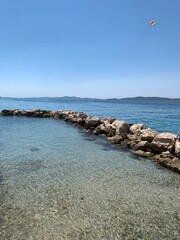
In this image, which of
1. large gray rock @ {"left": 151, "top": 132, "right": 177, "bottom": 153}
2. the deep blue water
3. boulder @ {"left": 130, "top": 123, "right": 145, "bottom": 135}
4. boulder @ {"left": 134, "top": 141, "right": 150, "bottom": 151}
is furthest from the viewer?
the deep blue water

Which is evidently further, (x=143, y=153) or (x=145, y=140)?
(x=145, y=140)

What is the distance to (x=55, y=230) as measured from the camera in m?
7.00

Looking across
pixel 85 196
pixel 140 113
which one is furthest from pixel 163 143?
pixel 140 113

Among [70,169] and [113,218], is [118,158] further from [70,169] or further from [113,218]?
[113,218]

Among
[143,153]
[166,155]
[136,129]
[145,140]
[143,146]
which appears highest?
[136,129]

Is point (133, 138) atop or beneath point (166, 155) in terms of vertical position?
atop

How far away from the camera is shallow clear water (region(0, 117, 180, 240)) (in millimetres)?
7094

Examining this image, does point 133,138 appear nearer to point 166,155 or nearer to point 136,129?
point 136,129

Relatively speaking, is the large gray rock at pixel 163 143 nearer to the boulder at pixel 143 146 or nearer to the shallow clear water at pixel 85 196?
the boulder at pixel 143 146

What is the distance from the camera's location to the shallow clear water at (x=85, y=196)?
7.09 m

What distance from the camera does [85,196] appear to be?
30.7 feet

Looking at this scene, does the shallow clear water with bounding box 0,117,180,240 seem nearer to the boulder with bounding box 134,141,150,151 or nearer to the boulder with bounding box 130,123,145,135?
the boulder with bounding box 134,141,150,151

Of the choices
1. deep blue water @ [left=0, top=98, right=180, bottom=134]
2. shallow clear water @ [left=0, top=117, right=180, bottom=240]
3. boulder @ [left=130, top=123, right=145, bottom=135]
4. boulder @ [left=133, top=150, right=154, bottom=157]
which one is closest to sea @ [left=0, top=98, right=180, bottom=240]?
shallow clear water @ [left=0, top=117, right=180, bottom=240]

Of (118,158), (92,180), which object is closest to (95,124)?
(118,158)
